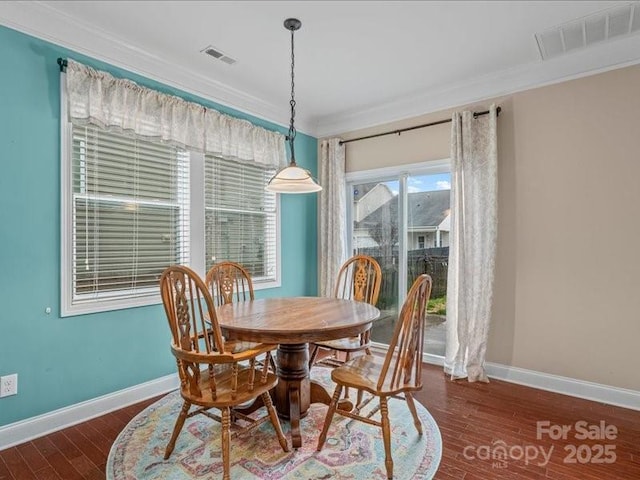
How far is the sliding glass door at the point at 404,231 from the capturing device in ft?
12.1

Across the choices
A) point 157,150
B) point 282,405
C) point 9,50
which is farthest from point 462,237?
point 9,50

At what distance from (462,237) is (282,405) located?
2.12m

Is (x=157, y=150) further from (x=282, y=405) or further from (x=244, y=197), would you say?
(x=282, y=405)

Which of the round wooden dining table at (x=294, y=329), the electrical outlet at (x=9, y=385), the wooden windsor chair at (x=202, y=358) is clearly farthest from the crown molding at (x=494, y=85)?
the electrical outlet at (x=9, y=385)

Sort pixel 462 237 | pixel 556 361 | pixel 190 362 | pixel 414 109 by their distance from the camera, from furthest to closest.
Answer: pixel 414 109, pixel 462 237, pixel 556 361, pixel 190 362

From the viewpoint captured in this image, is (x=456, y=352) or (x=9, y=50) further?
(x=456, y=352)

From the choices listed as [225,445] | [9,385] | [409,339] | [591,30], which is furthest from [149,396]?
[591,30]

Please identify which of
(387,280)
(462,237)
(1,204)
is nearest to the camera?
(1,204)

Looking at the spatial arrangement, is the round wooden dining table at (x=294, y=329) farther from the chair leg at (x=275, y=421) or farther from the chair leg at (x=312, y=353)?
the chair leg at (x=312, y=353)

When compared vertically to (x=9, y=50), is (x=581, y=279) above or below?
below

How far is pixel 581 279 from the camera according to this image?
2879 millimetres

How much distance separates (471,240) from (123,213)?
293cm

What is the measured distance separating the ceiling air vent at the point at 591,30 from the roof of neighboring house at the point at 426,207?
1.44 m

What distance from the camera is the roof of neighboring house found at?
3.69m
